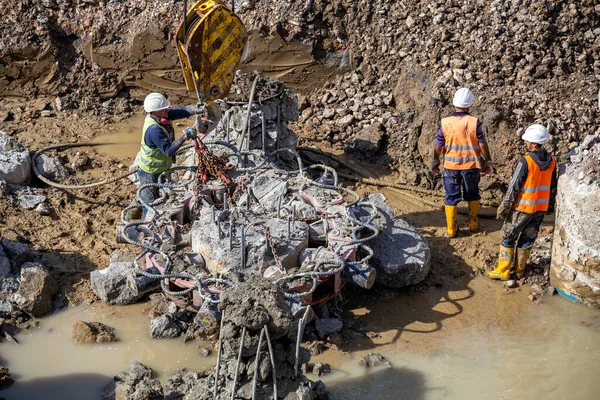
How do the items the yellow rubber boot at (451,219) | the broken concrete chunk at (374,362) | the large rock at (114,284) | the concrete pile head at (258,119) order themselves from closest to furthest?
the broken concrete chunk at (374,362), the large rock at (114,284), the yellow rubber boot at (451,219), the concrete pile head at (258,119)

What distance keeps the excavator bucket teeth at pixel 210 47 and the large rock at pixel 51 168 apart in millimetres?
2318

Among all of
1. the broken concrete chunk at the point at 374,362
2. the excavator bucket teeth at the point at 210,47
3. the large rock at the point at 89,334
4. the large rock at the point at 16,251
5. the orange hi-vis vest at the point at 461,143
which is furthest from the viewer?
the orange hi-vis vest at the point at 461,143

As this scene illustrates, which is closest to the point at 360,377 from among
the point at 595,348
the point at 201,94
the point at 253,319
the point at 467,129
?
the point at 253,319

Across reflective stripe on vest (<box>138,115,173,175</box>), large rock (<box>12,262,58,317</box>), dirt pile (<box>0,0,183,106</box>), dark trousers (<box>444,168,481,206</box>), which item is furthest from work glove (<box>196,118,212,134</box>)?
dirt pile (<box>0,0,183,106</box>)

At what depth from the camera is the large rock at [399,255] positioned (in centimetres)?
737

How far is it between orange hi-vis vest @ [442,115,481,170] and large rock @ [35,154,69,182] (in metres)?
4.74

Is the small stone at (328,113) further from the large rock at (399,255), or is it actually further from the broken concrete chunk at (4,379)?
the broken concrete chunk at (4,379)

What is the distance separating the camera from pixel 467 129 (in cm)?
802

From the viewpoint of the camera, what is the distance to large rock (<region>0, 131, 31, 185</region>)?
8.82 metres

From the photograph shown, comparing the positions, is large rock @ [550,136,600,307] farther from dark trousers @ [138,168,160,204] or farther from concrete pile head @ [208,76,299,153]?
dark trousers @ [138,168,160,204]

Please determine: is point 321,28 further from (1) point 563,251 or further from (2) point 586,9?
(1) point 563,251

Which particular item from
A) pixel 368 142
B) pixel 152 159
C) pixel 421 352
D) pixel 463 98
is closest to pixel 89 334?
pixel 152 159

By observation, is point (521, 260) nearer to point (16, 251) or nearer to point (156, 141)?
point (156, 141)

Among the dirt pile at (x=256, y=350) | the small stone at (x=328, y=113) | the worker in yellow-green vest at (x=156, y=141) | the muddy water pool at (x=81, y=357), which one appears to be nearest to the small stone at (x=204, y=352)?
the muddy water pool at (x=81, y=357)
